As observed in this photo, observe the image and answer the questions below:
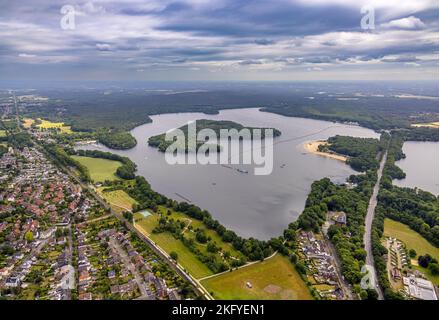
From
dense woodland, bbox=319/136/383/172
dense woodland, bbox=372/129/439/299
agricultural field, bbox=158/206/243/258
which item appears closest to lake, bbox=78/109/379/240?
dense woodland, bbox=319/136/383/172

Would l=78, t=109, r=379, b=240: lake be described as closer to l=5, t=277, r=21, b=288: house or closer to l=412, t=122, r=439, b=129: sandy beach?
l=5, t=277, r=21, b=288: house

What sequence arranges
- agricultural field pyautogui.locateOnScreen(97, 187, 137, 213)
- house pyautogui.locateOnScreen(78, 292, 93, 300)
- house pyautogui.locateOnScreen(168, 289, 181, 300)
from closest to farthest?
house pyautogui.locateOnScreen(78, 292, 93, 300)
house pyautogui.locateOnScreen(168, 289, 181, 300)
agricultural field pyautogui.locateOnScreen(97, 187, 137, 213)

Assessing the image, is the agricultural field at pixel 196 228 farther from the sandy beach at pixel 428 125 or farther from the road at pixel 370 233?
the sandy beach at pixel 428 125

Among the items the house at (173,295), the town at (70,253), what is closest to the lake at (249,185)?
the town at (70,253)

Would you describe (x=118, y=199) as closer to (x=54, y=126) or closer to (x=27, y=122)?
(x=54, y=126)

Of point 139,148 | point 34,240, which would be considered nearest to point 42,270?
point 34,240

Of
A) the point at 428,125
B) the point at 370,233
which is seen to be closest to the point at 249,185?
the point at 370,233
